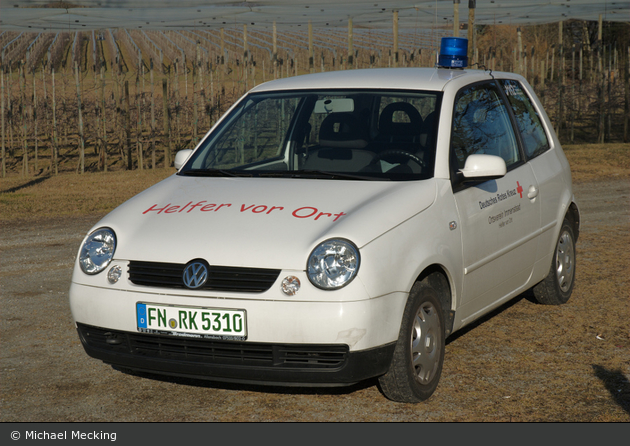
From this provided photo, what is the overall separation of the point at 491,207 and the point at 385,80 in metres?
1.06

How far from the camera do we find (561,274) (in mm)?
5789

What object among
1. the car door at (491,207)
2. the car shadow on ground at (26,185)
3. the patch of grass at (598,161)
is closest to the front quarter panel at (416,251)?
the car door at (491,207)

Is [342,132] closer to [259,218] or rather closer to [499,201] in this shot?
[499,201]

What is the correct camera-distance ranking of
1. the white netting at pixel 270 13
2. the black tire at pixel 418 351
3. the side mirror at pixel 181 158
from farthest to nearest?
1. the white netting at pixel 270 13
2. the side mirror at pixel 181 158
3. the black tire at pixel 418 351

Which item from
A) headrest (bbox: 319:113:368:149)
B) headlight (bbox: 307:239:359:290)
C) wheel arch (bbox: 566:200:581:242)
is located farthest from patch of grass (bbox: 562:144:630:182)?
headlight (bbox: 307:239:359:290)

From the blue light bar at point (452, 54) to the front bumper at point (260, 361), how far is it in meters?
2.55

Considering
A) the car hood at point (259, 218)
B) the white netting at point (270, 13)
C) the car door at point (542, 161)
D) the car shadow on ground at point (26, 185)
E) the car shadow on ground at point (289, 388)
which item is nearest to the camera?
the car hood at point (259, 218)

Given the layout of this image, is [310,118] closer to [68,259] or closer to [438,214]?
[438,214]

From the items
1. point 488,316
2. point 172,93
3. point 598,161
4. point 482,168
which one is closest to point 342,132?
point 482,168

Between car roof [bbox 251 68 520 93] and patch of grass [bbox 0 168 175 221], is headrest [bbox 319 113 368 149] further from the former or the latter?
patch of grass [bbox 0 168 175 221]

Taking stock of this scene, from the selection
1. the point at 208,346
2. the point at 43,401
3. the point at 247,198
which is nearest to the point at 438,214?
the point at 247,198

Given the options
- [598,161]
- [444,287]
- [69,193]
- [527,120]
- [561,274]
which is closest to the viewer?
[444,287]

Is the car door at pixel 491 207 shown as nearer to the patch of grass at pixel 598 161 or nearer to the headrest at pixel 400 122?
the headrest at pixel 400 122

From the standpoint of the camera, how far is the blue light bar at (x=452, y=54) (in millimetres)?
5289
